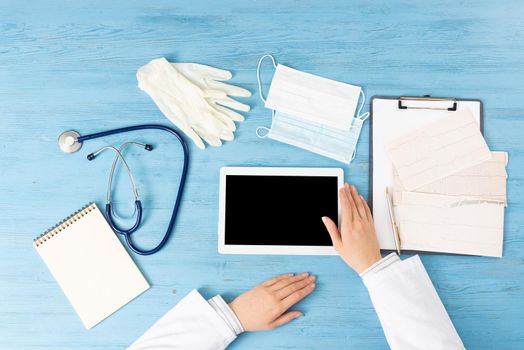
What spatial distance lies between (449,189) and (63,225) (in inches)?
39.3

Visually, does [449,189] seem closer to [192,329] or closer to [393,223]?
[393,223]

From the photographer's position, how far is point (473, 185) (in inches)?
44.4

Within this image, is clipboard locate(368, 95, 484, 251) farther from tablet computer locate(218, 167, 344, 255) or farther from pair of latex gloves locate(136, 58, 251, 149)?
pair of latex gloves locate(136, 58, 251, 149)

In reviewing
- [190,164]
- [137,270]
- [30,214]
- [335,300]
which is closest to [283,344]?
[335,300]

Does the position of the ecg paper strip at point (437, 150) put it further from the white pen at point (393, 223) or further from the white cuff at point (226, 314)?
the white cuff at point (226, 314)

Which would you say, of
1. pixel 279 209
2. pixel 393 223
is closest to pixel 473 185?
pixel 393 223

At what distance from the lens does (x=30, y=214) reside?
1146 mm

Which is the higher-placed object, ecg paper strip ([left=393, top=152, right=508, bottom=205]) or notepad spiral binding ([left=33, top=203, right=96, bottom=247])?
ecg paper strip ([left=393, top=152, right=508, bottom=205])

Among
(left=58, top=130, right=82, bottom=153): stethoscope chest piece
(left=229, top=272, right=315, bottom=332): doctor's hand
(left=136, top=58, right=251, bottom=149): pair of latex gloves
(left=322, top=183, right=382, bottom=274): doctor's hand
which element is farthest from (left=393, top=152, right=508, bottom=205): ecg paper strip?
(left=58, top=130, right=82, bottom=153): stethoscope chest piece

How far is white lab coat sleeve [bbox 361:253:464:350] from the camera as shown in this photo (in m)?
0.96

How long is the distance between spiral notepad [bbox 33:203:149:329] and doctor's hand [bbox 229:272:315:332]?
257 mm

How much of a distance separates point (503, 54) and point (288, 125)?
62cm

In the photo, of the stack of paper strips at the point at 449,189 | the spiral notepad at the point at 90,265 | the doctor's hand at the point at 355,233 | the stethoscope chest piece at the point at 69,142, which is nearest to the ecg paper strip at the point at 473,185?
the stack of paper strips at the point at 449,189

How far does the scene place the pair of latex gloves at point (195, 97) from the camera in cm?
115
